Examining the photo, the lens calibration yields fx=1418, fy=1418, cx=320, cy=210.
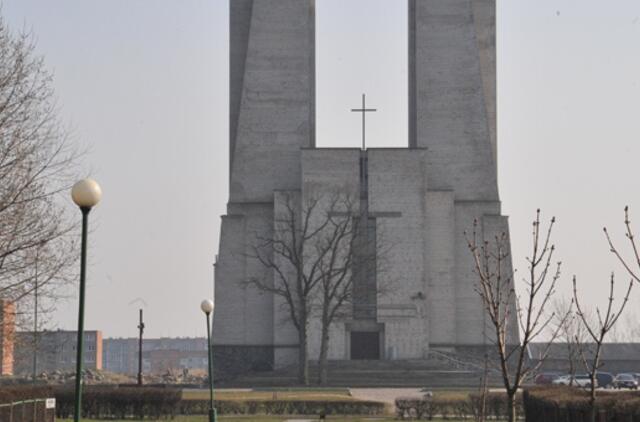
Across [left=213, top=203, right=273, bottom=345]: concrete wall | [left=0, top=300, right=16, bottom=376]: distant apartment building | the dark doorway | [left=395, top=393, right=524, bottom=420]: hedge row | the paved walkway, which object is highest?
[left=213, top=203, right=273, bottom=345]: concrete wall

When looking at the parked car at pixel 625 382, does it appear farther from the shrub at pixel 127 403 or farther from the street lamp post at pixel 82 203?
the street lamp post at pixel 82 203

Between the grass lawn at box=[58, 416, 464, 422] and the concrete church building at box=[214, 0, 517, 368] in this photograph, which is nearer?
the grass lawn at box=[58, 416, 464, 422]

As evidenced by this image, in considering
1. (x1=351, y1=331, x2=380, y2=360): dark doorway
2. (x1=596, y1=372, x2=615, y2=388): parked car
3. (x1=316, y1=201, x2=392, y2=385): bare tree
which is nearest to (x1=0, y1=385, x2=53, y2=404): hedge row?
(x1=316, y1=201, x2=392, y2=385): bare tree

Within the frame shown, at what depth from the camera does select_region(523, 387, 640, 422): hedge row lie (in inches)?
904

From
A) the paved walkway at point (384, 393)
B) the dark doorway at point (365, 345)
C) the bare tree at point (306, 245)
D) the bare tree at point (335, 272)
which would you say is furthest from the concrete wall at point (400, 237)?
the paved walkway at point (384, 393)

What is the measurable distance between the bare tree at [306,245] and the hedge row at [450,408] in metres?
24.1

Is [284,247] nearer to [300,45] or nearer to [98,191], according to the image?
[300,45]

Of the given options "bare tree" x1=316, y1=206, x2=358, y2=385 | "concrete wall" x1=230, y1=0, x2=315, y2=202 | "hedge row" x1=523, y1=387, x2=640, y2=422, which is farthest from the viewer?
"concrete wall" x1=230, y1=0, x2=315, y2=202

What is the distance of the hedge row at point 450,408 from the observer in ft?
137

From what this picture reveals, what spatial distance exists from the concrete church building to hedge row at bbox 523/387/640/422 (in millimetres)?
36756

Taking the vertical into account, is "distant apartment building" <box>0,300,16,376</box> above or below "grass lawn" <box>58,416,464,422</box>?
above

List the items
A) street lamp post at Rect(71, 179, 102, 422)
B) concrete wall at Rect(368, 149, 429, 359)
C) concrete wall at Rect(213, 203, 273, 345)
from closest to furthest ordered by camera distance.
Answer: street lamp post at Rect(71, 179, 102, 422) < concrete wall at Rect(368, 149, 429, 359) < concrete wall at Rect(213, 203, 273, 345)

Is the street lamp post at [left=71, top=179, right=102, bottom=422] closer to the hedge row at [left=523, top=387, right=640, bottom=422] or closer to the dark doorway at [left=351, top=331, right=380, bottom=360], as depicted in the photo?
the hedge row at [left=523, top=387, right=640, bottom=422]

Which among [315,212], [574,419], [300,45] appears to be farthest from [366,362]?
[574,419]
